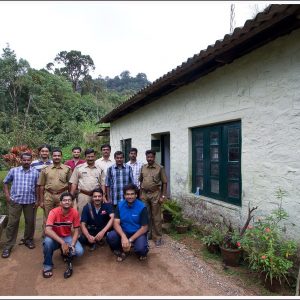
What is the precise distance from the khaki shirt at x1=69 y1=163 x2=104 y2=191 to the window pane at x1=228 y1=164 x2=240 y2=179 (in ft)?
7.59

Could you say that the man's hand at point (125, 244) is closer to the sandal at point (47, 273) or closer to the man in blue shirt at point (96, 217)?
the man in blue shirt at point (96, 217)

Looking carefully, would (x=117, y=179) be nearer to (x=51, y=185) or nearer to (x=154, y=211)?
(x=154, y=211)

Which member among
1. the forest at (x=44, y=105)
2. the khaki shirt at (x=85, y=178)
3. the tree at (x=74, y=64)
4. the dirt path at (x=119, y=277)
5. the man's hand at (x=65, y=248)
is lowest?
the dirt path at (x=119, y=277)

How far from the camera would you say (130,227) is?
179 inches

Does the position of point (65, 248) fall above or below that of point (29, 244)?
above

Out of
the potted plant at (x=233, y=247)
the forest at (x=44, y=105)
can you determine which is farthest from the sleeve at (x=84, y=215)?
the forest at (x=44, y=105)

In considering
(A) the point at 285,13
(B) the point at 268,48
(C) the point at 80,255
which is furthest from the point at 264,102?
(C) the point at 80,255

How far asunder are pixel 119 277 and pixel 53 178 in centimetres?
209

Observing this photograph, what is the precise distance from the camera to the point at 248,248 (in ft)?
12.2

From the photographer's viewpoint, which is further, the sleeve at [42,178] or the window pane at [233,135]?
the sleeve at [42,178]

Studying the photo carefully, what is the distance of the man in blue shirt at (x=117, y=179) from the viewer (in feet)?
Answer: 17.1

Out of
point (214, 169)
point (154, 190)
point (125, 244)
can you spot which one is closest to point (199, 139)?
point (214, 169)

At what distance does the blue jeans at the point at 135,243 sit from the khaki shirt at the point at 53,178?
1.26 metres

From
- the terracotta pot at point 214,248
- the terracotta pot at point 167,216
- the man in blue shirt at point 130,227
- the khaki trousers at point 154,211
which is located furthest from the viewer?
the terracotta pot at point 167,216
